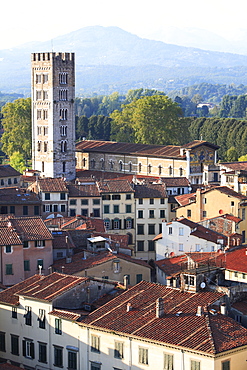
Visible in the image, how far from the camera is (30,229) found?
→ 5100 centimetres

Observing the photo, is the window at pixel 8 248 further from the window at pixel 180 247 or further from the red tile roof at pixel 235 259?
the window at pixel 180 247

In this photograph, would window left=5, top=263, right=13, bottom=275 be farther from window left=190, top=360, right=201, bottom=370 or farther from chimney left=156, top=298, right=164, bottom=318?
window left=190, top=360, right=201, bottom=370

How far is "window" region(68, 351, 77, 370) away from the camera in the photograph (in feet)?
125

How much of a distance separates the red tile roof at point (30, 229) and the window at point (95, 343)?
1322 cm

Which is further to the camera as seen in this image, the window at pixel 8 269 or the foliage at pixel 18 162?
the foliage at pixel 18 162

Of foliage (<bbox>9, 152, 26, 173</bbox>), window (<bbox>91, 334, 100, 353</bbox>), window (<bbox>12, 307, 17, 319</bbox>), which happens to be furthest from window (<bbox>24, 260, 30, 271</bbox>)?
foliage (<bbox>9, 152, 26, 173</bbox>)

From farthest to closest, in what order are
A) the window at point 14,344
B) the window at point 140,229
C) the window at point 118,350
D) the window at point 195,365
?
the window at point 140,229 < the window at point 14,344 < the window at point 118,350 < the window at point 195,365

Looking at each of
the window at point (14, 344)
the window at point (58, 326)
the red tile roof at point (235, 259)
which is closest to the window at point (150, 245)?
the red tile roof at point (235, 259)

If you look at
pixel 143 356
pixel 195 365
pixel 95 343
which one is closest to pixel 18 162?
pixel 95 343

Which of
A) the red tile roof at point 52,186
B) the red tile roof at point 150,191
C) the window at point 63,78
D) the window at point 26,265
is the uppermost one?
the window at point 63,78

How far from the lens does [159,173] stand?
9375 cm

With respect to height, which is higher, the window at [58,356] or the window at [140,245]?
the window at [58,356]

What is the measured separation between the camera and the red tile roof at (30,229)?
50156 millimetres

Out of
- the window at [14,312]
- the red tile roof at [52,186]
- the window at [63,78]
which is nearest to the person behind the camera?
the window at [14,312]
